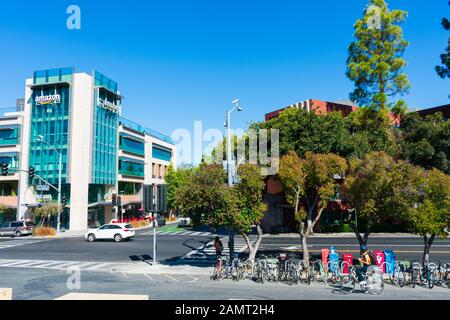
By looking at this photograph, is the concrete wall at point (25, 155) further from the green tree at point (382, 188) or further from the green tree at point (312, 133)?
the green tree at point (382, 188)

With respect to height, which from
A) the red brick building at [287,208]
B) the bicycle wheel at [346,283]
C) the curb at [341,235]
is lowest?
the curb at [341,235]

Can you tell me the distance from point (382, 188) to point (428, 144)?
78.3 feet

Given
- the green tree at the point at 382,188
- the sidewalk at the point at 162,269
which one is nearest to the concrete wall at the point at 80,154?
the sidewalk at the point at 162,269

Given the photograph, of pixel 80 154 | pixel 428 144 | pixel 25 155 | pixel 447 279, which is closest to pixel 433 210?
pixel 447 279

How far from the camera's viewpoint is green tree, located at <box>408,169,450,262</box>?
1470cm

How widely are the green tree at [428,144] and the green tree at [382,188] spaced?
74.0 ft

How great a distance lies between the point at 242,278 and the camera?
15.7 m

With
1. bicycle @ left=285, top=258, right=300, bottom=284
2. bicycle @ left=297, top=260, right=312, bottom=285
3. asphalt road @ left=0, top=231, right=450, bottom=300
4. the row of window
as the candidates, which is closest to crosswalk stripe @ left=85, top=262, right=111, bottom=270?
asphalt road @ left=0, top=231, right=450, bottom=300

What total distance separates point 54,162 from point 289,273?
131ft

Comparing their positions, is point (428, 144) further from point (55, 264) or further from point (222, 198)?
point (55, 264)

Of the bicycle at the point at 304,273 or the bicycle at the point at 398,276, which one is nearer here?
the bicycle at the point at 398,276

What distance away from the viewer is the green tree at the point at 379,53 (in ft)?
112
